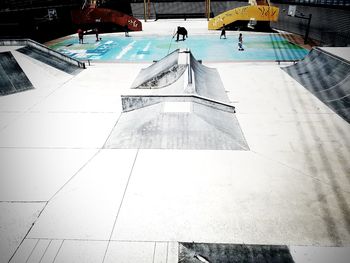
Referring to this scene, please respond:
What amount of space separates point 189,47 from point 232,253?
20.4m

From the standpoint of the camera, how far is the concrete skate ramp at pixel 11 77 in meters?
12.4

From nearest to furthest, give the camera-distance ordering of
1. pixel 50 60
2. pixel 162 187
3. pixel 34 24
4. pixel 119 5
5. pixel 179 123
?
pixel 162 187 < pixel 179 123 < pixel 50 60 < pixel 34 24 < pixel 119 5

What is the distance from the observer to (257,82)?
1344 centimetres

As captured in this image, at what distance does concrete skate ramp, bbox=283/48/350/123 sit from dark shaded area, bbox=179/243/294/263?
702 cm

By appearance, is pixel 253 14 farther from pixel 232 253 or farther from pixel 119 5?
pixel 232 253

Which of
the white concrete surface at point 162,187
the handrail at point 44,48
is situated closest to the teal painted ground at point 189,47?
the handrail at point 44,48

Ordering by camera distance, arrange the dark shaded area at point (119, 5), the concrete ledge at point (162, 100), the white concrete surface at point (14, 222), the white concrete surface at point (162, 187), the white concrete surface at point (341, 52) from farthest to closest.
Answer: the dark shaded area at point (119, 5)
the white concrete surface at point (341, 52)
the concrete ledge at point (162, 100)
the white concrete surface at point (162, 187)
the white concrete surface at point (14, 222)

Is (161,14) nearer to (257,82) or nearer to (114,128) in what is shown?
(257,82)

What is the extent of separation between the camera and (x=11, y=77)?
13.0 m

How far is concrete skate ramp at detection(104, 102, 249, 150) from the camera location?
311 inches

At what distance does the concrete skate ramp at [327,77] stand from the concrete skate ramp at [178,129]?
4.59 metres

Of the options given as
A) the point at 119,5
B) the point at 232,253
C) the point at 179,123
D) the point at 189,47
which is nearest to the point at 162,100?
the point at 179,123

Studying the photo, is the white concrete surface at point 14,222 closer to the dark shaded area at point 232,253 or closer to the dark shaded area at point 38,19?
the dark shaded area at point 232,253

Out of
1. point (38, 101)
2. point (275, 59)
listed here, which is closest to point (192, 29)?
point (275, 59)
